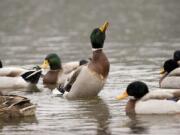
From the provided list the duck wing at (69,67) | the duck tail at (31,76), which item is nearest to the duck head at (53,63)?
the duck wing at (69,67)

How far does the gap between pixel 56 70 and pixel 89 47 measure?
719cm

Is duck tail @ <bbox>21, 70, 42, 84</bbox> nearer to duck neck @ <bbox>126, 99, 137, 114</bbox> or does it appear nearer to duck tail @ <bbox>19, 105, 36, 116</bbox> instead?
duck tail @ <bbox>19, 105, 36, 116</bbox>

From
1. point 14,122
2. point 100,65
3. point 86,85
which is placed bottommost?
point 14,122

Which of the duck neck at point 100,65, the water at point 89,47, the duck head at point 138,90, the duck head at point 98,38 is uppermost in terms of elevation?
the duck head at point 98,38

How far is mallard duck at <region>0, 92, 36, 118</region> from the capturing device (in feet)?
43.3

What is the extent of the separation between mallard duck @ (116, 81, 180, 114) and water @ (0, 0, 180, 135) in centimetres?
15

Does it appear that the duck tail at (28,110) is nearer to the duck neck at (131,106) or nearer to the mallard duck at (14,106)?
the mallard duck at (14,106)

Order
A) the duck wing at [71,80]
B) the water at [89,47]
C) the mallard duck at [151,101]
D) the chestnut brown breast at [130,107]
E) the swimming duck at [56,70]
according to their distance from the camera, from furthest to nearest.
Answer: the swimming duck at [56,70] → the duck wing at [71,80] → the chestnut brown breast at [130,107] → the mallard duck at [151,101] → the water at [89,47]

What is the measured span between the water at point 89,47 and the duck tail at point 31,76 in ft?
1.75

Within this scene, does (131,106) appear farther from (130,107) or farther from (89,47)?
(89,47)

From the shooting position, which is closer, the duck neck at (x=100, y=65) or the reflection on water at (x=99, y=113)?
the reflection on water at (x=99, y=113)

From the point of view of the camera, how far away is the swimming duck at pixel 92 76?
15.1 m

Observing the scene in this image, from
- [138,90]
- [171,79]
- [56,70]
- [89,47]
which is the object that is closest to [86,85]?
[171,79]

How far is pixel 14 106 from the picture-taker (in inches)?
520
